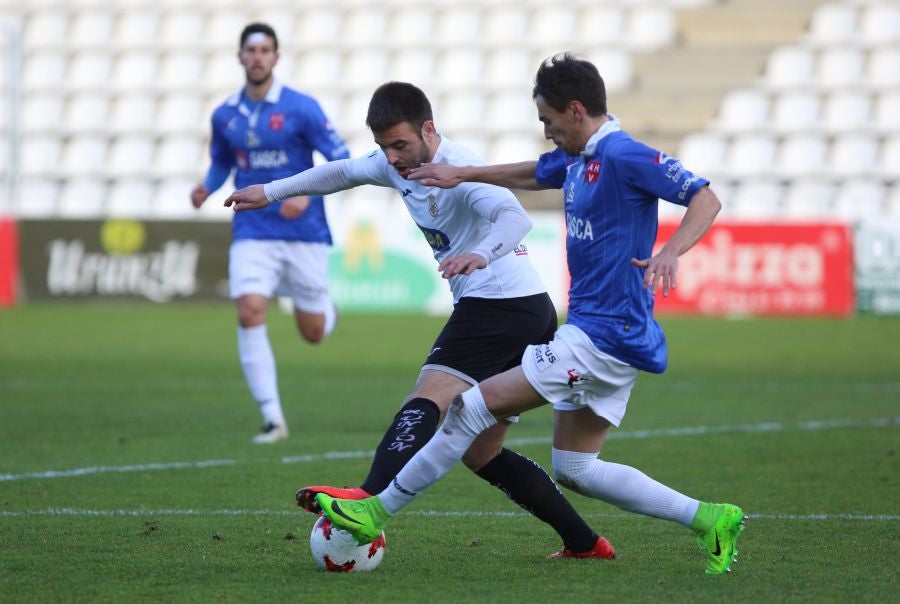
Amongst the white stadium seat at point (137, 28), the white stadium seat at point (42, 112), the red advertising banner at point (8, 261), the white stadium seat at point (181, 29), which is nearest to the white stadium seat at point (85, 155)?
the white stadium seat at point (42, 112)

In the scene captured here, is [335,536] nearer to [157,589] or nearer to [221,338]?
[157,589]

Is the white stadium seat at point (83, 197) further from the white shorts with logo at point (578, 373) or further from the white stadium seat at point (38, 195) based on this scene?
the white shorts with logo at point (578, 373)

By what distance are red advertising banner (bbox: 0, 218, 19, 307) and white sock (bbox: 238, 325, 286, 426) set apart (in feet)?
45.7

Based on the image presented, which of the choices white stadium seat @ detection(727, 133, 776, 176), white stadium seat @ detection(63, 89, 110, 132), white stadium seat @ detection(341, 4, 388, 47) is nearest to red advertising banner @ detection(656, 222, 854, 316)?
white stadium seat @ detection(727, 133, 776, 176)

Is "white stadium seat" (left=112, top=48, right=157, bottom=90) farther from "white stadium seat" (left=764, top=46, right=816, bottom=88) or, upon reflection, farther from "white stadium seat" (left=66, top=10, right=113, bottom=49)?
"white stadium seat" (left=764, top=46, right=816, bottom=88)

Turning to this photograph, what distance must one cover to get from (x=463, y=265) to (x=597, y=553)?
3.87 ft

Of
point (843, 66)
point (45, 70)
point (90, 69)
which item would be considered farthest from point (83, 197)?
point (843, 66)

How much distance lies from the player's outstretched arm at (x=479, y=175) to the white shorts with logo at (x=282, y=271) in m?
4.04

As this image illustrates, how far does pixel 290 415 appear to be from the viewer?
9742 millimetres

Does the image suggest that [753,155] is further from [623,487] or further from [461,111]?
[623,487]

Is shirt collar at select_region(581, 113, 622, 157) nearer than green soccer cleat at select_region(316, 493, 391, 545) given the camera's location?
No

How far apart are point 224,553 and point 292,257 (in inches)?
163

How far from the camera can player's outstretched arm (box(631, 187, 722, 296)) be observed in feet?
13.9

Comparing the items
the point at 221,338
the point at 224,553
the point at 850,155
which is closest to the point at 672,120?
the point at 850,155
